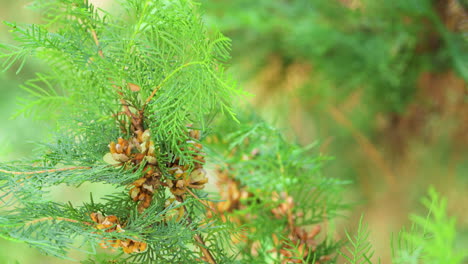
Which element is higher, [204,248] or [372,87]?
[372,87]

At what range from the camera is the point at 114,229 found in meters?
0.16

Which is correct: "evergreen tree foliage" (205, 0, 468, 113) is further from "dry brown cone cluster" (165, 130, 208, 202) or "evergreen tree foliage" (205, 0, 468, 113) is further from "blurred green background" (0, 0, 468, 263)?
"dry brown cone cluster" (165, 130, 208, 202)

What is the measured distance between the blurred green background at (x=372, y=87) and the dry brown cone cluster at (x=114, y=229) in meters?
0.23

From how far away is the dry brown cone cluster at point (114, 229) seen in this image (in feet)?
0.52

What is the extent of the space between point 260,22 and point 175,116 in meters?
0.31

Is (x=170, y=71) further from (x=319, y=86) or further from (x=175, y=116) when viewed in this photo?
(x=319, y=86)

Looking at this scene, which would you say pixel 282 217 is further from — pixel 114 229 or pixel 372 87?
pixel 372 87

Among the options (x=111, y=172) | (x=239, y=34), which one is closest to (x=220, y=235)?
(x=111, y=172)

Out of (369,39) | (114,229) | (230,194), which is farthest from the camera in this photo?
(369,39)

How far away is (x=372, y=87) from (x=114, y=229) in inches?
14.6

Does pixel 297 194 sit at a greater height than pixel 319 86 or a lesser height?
lesser

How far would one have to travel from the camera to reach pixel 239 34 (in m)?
0.57

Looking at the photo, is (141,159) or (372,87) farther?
(372,87)

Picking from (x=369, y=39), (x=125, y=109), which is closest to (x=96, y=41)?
(x=125, y=109)
